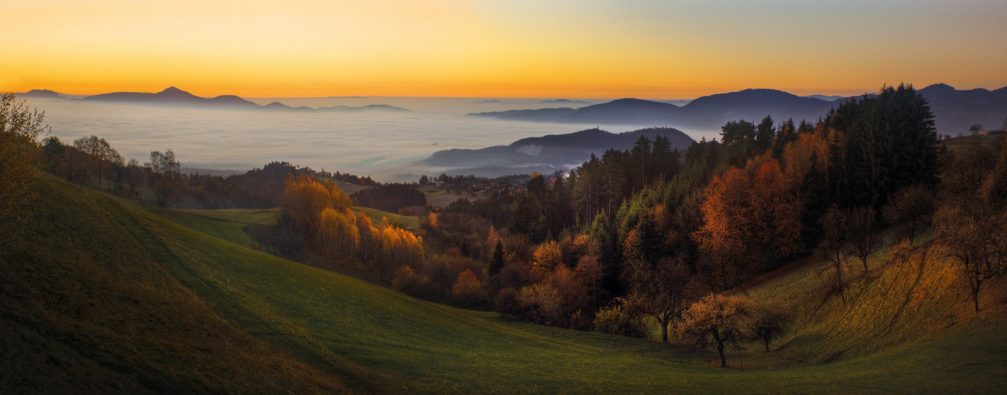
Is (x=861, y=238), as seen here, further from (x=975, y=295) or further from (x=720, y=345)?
(x=720, y=345)

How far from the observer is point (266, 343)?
29031 mm

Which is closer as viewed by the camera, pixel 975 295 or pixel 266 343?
pixel 266 343

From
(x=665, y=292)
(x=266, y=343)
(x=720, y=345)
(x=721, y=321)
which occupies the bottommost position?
(x=665, y=292)

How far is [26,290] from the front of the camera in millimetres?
22094

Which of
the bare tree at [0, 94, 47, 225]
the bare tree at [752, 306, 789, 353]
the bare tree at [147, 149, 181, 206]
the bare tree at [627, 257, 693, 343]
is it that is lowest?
the bare tree at [627, 257, 693, 343]

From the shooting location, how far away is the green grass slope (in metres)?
19.9

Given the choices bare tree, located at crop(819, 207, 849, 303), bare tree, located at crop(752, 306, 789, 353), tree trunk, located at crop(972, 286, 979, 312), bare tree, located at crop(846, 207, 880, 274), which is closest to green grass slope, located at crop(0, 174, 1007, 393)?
bare tree, located at crop(752, 306, 789, 353)

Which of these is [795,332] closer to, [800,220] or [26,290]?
[800,220]

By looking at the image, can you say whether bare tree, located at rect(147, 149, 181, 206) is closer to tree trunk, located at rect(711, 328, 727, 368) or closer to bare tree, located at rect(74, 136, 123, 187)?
bare tree, located at rect(74, 136, 123, 187)

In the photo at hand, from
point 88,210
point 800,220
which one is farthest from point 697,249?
point 88,210

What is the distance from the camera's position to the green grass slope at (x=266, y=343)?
19.9 metres

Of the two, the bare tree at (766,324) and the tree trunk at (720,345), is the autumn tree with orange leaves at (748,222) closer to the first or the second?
the bare tree at (766,324)

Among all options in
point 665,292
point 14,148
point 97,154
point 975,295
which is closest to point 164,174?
point 97,154

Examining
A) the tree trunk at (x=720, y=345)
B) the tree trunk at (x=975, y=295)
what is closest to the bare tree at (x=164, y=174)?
the tree trunk at (x=720, y=345)
